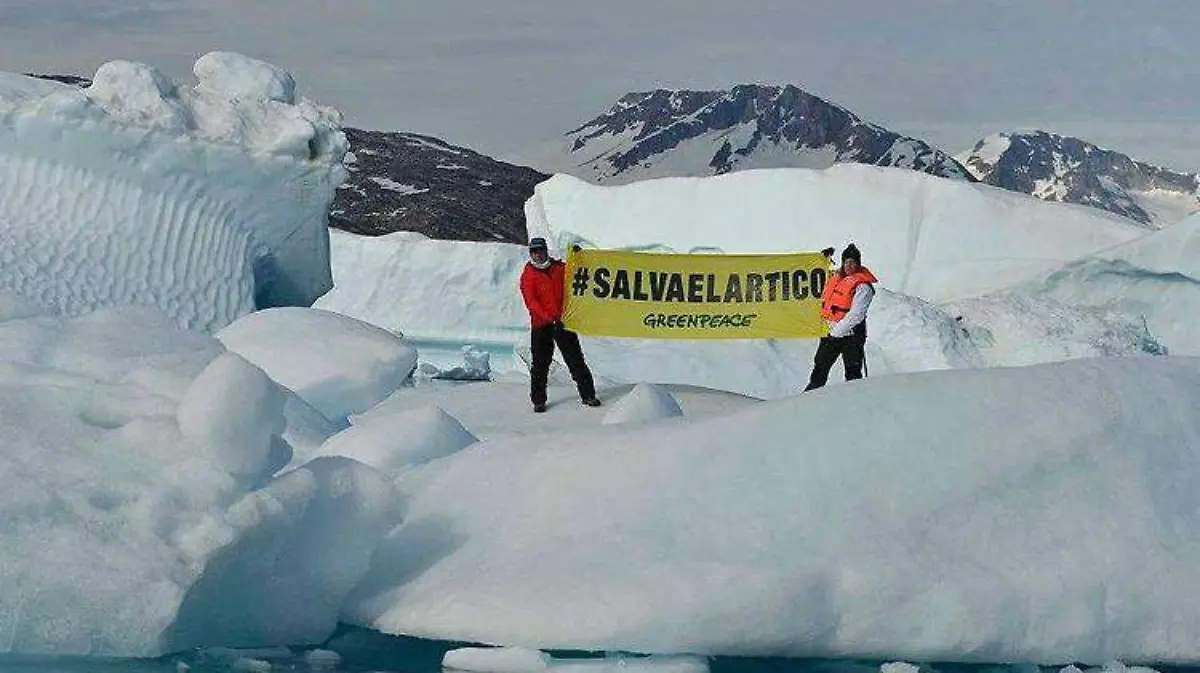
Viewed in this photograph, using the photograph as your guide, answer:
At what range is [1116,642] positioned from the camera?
4.43m

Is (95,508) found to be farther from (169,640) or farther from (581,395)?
(581,395)

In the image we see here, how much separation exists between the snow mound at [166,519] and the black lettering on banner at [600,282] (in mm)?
5116

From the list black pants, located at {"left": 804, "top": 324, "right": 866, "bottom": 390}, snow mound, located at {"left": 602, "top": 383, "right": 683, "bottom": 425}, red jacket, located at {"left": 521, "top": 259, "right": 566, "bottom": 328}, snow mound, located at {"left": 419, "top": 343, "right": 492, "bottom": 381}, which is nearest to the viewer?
snow mound, located at {"left": 602, "top": 383, "right": 683, "bottom": 425}

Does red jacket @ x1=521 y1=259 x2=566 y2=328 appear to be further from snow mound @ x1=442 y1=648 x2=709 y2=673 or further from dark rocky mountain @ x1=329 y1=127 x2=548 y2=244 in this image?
dark rocky mountain @ x1=329 y1=127 x2=548 y2=244

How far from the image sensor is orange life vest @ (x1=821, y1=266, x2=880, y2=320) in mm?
8570

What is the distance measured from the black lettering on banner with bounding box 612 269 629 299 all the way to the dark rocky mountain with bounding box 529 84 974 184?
261 feet

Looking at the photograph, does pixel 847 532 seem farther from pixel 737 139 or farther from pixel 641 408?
pixel 737 139

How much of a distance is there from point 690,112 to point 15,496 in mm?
149210

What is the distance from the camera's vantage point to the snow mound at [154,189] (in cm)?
1065

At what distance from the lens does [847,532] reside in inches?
177

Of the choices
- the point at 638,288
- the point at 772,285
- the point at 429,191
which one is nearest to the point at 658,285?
the point at 638,288

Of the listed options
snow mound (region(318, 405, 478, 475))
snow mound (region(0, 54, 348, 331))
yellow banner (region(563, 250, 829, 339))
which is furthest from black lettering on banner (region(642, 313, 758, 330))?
snow mound (region(318, 405, 478, 475))

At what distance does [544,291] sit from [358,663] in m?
4.19

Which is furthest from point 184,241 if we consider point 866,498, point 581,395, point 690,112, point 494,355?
point 690,112
